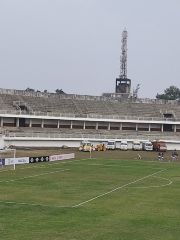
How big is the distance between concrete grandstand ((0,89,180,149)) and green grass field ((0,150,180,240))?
48203mm

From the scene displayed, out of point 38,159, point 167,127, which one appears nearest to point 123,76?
point 167,127

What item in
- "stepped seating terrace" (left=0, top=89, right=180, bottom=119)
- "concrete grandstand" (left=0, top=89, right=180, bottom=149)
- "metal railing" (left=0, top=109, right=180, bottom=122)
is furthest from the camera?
"stepped seating terrace" (left=0, top=89, right=180, bottom=119)

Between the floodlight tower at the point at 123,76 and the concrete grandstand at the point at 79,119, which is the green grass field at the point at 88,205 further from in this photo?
the floodlight tower at the point at 123,76

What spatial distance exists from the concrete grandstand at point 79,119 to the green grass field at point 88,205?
48.2 m

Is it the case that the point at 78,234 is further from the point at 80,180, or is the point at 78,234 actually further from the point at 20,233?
the point at 80,180

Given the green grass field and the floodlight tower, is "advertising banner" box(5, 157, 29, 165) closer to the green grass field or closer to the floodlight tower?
the green grass field

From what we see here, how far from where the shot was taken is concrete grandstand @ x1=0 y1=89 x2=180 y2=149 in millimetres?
110625

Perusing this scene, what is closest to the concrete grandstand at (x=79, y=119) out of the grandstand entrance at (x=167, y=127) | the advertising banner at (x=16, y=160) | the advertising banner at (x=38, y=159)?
the grandstand entrance at (x=167, y=127)

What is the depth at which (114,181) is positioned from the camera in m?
52.8

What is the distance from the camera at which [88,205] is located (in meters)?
36.6

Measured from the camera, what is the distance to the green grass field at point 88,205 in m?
27.4

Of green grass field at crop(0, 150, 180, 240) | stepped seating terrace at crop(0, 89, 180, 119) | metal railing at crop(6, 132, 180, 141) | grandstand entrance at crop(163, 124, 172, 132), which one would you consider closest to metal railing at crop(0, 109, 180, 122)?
stepped seating terrace at crop(0, 89, 180, 119)

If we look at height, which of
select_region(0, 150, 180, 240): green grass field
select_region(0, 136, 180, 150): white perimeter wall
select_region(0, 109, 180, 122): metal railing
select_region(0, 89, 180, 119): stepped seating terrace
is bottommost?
select_region(0, 150, 180, 240): green grass field

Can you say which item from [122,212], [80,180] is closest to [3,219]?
[122,212]
